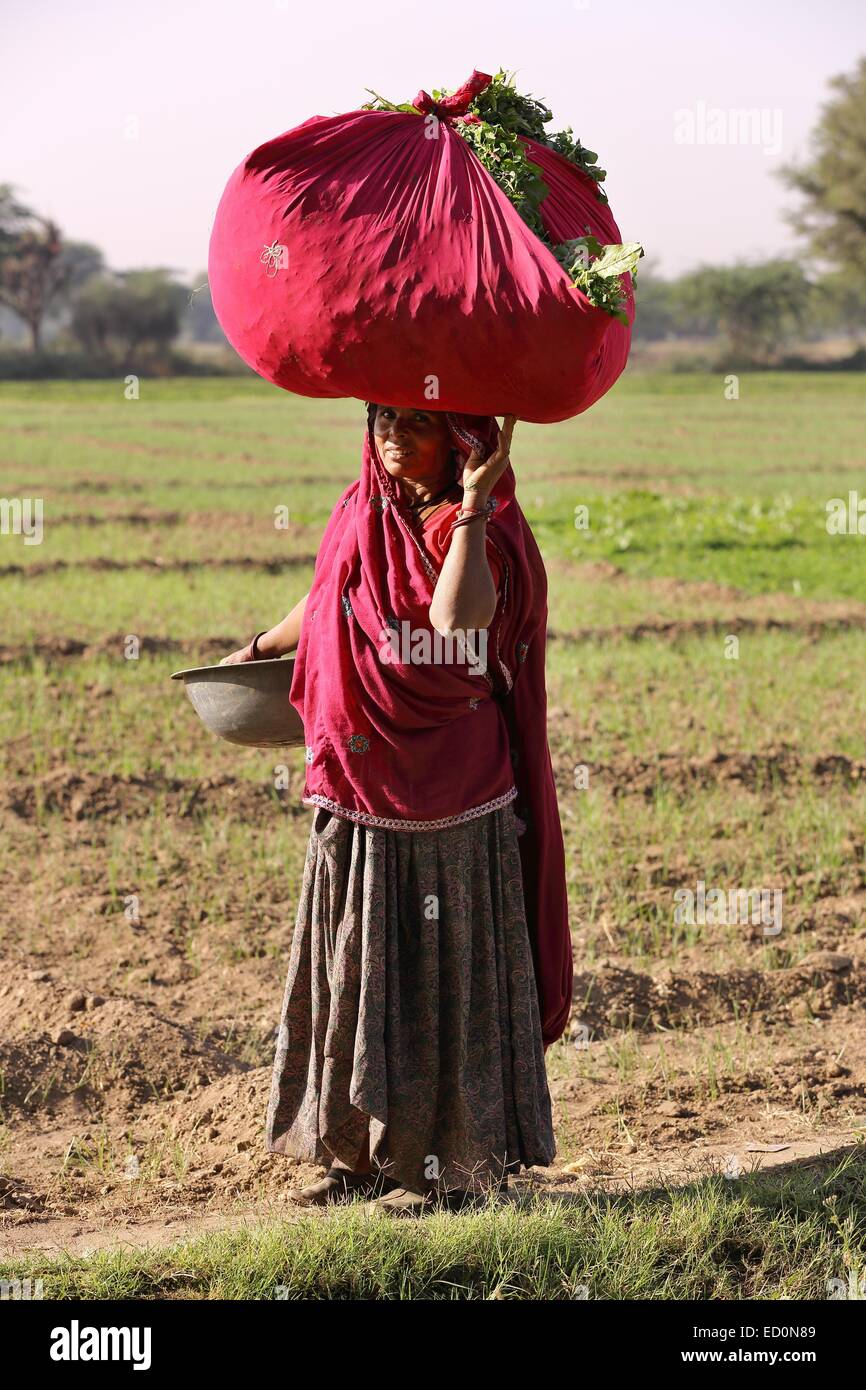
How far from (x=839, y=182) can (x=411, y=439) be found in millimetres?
41504

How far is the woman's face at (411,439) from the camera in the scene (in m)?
2.75


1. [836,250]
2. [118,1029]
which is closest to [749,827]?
[118,1029]

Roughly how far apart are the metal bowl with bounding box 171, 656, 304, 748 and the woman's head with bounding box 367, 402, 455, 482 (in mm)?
534

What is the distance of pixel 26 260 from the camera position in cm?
5009

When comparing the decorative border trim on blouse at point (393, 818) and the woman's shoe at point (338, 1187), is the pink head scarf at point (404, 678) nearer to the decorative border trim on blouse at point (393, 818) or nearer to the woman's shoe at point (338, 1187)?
the decorative border trim on blouse at point (393, 818)

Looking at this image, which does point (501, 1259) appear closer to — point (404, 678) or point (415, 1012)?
point (415, 1012)

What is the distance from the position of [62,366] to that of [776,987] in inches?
1492

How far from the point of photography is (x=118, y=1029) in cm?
390

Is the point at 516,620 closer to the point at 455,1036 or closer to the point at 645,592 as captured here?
the point at 455,1036
